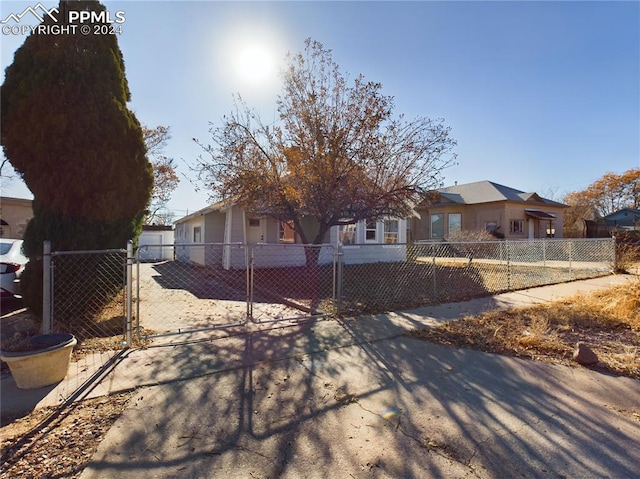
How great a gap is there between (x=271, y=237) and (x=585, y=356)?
12.1m

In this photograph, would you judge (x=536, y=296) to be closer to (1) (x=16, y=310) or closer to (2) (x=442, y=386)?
(2) (x=442, y=386)

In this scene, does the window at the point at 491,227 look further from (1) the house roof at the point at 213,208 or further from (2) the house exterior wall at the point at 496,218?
(1) the house roof at the point at 213,208

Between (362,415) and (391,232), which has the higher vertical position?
(391,232)

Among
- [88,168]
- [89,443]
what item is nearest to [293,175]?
[88,168]

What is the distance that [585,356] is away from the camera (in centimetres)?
410

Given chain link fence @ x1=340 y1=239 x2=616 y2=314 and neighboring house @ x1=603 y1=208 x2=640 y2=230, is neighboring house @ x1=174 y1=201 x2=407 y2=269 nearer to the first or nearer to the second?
chain link fence @ x1=340 y1=239 x2=616 y2=314

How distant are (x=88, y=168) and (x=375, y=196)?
7.02 metres

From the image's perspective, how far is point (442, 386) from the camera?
3508 millimetres

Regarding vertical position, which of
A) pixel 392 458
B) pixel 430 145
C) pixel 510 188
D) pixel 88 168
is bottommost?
pixel 392 458

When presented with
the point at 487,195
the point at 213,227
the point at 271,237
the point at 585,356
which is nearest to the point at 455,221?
the point at 487,195

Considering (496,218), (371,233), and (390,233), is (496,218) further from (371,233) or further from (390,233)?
(371,233)

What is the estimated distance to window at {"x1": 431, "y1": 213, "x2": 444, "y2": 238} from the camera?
2874 centimetres

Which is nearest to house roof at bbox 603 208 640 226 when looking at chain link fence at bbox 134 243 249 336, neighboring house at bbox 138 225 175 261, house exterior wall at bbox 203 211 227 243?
house exterior wall at bbox 203 211 227 243

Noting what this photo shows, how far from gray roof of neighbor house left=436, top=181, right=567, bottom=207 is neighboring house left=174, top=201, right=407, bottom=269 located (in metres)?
11.3
